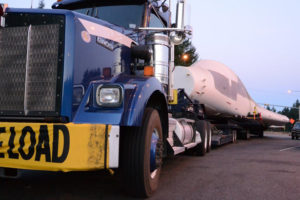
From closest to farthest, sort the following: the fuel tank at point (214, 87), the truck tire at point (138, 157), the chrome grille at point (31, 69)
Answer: the chrome grille at point (31, 69) → the truck tire at point (138, 157) → the fuel tank at point (214, 87)

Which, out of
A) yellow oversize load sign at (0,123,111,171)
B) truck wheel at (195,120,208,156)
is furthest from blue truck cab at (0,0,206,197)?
truck wheel at (195,120,208,156)

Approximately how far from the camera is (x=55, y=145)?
3098mm

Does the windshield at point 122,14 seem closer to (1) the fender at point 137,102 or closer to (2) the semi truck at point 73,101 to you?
(2) the semi truck at point 73,101

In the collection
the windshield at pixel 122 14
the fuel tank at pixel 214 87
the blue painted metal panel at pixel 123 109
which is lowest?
the blue painted metal panel at pixel 123 109

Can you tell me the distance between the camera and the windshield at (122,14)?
205 inches

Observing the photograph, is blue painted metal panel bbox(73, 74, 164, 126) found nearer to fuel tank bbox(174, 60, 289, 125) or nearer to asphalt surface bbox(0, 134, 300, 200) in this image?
asphalt surface bbox(0, 134, 300, 200)

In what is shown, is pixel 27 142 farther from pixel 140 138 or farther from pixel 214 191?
pixel 214 191

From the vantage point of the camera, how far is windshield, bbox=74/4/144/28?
17.1 feet

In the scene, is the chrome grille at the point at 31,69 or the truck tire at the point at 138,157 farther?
the truck tire at the point at 138,157

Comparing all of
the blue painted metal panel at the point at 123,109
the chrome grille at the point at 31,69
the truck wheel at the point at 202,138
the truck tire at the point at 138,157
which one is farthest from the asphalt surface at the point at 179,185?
the truck wheel at the point at 202,138

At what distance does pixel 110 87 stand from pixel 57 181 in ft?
7.15

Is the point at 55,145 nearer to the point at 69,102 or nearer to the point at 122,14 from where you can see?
the point at 69,102

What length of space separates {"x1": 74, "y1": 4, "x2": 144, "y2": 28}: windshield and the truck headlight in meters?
2.02

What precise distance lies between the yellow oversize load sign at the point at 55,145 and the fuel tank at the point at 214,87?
7650mm
